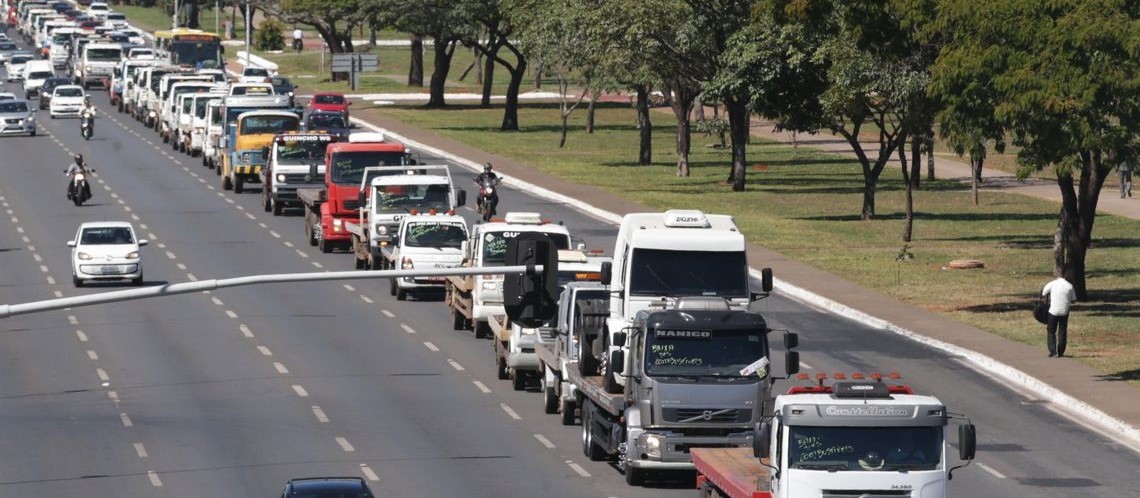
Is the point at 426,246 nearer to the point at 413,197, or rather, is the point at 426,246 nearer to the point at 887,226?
the point at 413,197

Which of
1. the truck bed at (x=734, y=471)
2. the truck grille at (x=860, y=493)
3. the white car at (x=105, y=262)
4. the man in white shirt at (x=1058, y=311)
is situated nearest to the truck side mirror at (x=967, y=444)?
the truck grille at (x=860, y=493)

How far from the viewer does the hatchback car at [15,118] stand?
92.6 meters

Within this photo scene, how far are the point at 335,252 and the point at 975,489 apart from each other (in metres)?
31.5

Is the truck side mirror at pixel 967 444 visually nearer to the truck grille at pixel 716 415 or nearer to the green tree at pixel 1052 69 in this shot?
the truck grille at pixel 716 415

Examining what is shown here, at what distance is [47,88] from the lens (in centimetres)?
10931

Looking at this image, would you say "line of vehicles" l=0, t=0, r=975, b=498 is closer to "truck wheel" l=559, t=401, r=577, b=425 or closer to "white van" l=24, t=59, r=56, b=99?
"truck wheel" l=559, t=401, r=577, b=425

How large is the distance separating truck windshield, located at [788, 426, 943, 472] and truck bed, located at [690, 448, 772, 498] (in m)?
0.63

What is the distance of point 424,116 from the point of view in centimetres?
10431

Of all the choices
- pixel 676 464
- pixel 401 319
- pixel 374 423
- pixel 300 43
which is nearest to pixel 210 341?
pixel 401 319

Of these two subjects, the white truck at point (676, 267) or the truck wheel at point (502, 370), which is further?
the truck wheel at point (502, 370)

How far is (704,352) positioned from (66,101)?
81341mm

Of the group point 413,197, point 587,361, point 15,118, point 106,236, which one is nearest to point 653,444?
point 587,361

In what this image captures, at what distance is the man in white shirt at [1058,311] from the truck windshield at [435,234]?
13.5 m

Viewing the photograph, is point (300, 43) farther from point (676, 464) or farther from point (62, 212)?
point (676, 464)
